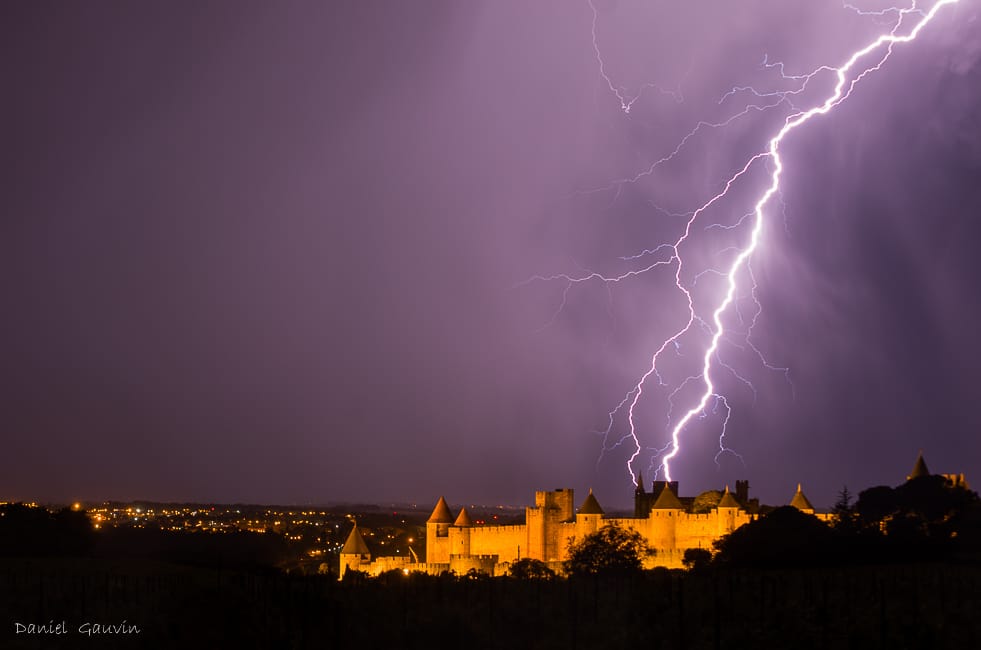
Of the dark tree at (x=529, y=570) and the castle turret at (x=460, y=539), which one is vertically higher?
the castle turret at (x=460, y=539)

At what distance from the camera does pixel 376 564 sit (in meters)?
59.8

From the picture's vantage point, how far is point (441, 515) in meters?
63.0

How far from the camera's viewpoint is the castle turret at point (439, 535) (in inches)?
2389

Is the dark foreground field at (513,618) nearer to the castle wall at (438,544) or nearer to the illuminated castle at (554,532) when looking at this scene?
the illuminated castle at (554,532)

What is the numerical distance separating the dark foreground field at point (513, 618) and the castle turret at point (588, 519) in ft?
77.1

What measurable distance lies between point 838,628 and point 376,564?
3611 centimetres

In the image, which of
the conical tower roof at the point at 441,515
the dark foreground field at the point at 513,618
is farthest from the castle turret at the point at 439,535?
the dark foreground field at the point at 513,618

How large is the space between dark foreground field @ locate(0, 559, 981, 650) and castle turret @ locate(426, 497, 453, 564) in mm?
24693

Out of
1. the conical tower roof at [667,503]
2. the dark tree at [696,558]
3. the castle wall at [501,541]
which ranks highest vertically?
the conical tower roof at [667,503]

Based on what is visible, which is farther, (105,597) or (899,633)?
(105,597)

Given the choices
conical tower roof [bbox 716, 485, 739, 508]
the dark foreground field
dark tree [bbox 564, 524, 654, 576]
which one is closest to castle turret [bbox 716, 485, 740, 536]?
conical tower roof [bbox 716, 485, 739, 508]

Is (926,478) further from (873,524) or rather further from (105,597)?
(105,597)

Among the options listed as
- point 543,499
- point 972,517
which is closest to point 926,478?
point 972,517

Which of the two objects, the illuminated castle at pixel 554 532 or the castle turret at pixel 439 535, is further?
the castle turret at pixel 439 535
